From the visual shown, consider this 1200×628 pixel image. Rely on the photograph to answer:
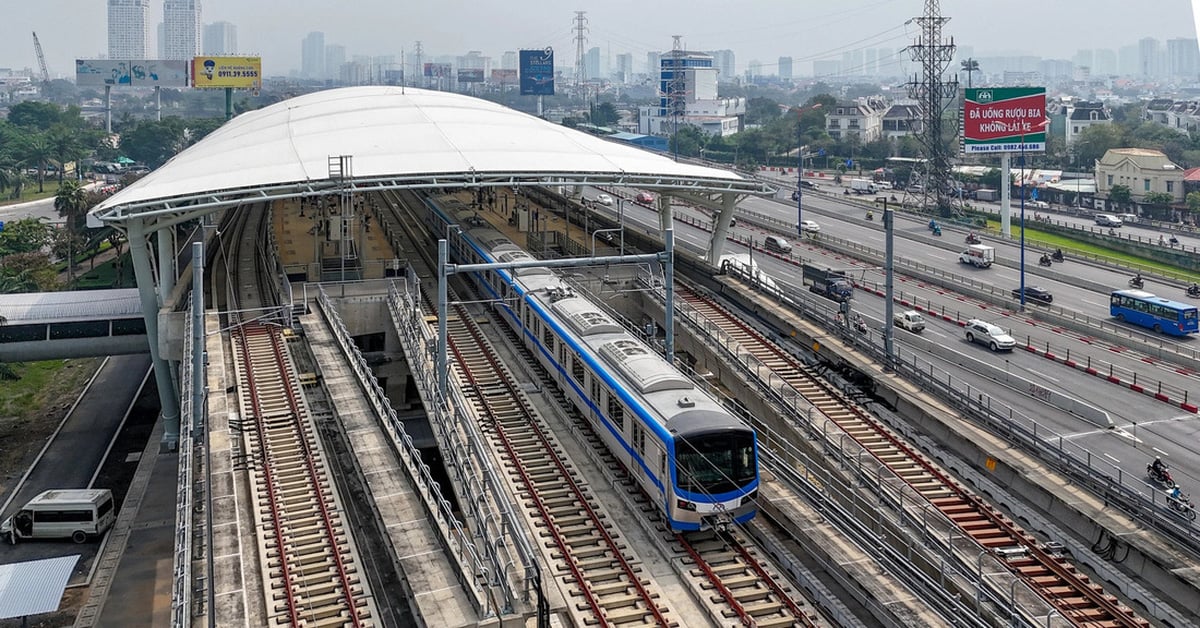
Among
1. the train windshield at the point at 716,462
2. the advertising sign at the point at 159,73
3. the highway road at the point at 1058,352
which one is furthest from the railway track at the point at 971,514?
the advertising sign at the point at 159,73

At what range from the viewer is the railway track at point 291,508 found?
59.5 ft

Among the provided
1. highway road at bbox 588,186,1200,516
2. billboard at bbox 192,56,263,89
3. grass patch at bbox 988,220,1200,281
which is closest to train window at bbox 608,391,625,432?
highway road at bbox 588,186,1200,516

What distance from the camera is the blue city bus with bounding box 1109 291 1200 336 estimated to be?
1702 inches

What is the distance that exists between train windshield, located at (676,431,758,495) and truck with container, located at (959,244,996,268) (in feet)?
144

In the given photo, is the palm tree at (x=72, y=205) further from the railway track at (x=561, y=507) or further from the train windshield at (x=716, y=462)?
the train windshield at (x=716, y=462)

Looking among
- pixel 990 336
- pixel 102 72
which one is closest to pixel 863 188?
pixel 990 336

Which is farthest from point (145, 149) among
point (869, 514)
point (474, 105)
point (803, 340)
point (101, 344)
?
point (869, 514)

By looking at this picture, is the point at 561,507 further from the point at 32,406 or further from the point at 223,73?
the point at 223,73

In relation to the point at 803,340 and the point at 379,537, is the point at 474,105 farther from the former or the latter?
the point at 379,537

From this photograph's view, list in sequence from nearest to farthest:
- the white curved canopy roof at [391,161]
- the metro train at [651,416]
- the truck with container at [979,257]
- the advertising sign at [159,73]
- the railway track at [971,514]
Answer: the railway track at [971,514]
the metro train at [651,416]
the white curved canopy roof at [391,161]
the truck with container at [979,257]
the advertising sign at [159,73]

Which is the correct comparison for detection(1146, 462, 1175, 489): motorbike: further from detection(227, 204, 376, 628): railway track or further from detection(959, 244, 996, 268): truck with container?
detection(959, 244, 996, 268): truck with container

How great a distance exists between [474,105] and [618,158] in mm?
17430

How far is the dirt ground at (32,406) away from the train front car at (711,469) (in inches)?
1003

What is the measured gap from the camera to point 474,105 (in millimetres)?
57500
